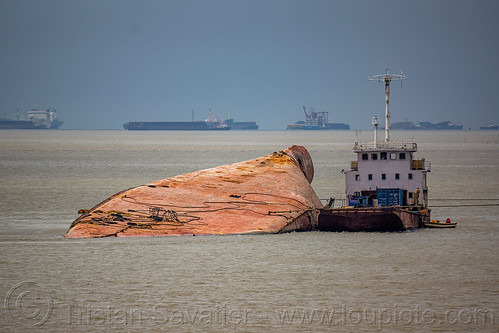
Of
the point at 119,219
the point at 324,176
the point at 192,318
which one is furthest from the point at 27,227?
the point at 324,176

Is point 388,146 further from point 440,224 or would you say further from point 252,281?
point 252,281

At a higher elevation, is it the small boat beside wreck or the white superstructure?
the white superstructure

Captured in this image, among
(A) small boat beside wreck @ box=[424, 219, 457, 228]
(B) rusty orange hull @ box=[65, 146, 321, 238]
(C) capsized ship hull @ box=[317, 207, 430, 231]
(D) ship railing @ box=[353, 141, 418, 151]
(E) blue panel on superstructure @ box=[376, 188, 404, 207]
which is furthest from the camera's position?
(D) ship railing @ box=[353, 141, 418, 151]

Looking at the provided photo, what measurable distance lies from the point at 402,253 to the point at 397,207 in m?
6.98

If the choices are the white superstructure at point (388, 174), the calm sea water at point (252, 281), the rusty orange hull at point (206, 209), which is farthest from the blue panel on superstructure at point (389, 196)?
the rusty orange hull at point (206, 209)

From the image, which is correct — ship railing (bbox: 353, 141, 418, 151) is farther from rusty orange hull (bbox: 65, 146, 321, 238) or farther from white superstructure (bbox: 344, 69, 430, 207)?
rusty orange hull (bbox: 65, 146, 321, 238)

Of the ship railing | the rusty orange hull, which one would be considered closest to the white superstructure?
the ship railing

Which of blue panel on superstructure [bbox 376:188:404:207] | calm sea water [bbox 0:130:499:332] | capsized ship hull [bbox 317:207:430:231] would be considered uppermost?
blue panel on superstructure [bbox 376:188:404:207]

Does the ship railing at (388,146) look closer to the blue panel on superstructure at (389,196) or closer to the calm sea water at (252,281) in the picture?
the blue panel on superstructure at (389,196)

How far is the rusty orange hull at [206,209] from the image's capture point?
160 ft

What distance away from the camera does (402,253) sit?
44.3 meters

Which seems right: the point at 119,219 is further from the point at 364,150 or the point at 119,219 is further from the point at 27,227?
the point at 364,150

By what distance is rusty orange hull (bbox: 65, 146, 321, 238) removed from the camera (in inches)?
1925

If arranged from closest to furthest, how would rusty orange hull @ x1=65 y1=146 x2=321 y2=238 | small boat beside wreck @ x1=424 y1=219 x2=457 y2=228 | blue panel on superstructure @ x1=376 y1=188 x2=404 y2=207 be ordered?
rusty orange hull @ x1=65 y1=146 x2=321 y2=238 < blue panel on superstructure @ x1=376 y1=188 x2=404 y2=207 < small boat beside wreck @ x1=424 y1=219 x2=457 y2=228
